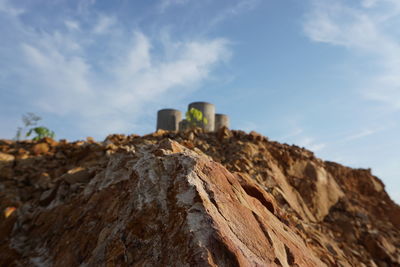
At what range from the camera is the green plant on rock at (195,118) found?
531 inches

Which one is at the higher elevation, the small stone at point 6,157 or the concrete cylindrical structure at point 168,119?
the concrete cylindrical structure at point 168,119

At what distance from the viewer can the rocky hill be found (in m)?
2.70

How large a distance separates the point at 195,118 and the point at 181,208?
1139cm

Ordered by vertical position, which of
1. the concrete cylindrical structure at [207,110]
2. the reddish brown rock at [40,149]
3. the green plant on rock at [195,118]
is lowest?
the reddish brown rock at [40,149]

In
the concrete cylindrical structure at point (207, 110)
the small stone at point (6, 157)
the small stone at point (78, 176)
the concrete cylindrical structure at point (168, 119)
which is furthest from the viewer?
the concrete cylindrical structure at point (168, 119)

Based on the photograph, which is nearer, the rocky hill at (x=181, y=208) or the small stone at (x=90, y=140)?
the rocky hill at (x=181, y=208)

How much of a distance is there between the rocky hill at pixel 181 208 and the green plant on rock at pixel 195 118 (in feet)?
12.1

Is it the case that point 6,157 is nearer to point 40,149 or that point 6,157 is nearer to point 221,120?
point 40,149

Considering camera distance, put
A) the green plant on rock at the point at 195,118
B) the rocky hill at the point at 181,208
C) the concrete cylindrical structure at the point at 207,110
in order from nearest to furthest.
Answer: the rocky hill at the point at 181,208 < the green plant on rock at the point at 195,118 < the concrete cylindrical structure at the point at 207,110

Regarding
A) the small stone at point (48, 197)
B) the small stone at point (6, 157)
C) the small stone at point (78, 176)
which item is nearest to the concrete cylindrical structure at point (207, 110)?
the small stone at point (6, 157)

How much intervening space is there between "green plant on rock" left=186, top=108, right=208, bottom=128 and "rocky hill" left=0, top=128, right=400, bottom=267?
3.70m

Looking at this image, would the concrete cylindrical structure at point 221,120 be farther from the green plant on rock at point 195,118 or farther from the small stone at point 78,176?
the small stone at point 78,176

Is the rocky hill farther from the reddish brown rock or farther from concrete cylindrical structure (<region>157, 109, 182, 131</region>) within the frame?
concrete cylindrical structure (<region>157, 109, 182, 131</region>)

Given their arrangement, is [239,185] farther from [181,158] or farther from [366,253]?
[366,253]
